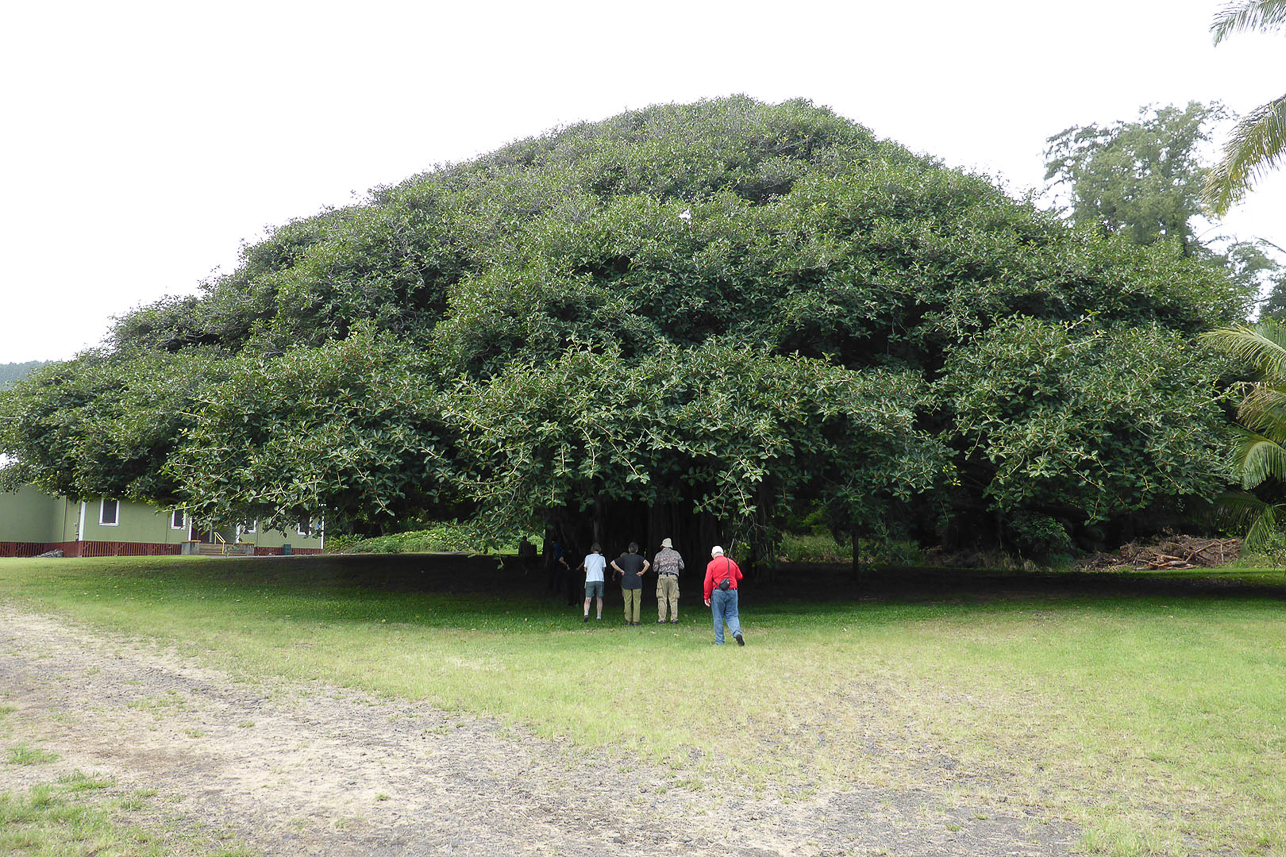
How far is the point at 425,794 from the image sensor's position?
5355 mm

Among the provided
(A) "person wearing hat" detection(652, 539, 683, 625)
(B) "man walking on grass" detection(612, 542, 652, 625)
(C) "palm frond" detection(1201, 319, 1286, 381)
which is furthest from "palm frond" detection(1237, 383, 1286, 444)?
(B) "man walking on grass" detection(612, 542, 652, 625)

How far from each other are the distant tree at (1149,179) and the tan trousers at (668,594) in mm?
27411

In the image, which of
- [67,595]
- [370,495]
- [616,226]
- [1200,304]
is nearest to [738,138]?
[616,226]

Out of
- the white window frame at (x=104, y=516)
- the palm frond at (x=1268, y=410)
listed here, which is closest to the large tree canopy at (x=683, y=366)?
the palm frond at (x=1268, y=410)

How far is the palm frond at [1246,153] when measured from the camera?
1195 cm

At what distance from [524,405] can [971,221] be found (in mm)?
9468

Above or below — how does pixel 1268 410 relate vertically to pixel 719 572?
above

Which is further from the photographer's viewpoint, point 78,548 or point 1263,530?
point 78,548

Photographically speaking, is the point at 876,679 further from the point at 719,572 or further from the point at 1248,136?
the point at 1248,136

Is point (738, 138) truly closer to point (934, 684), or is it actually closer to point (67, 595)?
point (934, 684)

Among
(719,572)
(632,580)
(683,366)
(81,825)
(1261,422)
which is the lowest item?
(81,825)

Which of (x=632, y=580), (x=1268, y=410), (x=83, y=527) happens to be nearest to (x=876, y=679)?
(x=632, y=580)

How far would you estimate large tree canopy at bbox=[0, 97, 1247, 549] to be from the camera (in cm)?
1305

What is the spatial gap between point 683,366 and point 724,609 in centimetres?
396
